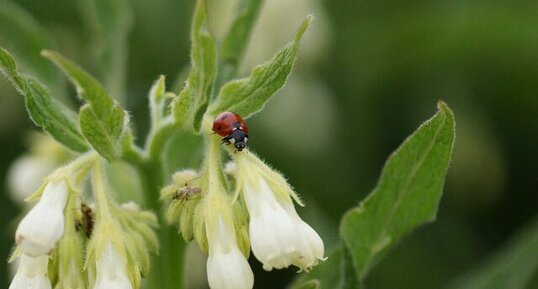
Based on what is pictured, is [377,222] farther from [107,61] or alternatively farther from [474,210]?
[474,210]

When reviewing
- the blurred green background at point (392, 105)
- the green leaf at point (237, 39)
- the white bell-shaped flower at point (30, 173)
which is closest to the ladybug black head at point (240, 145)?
the green leaf at point (237, 39)

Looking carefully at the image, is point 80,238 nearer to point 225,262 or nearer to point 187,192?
point 187,192

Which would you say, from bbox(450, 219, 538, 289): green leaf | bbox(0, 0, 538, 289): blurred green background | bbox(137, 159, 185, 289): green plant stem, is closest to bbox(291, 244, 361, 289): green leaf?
bbox(137, 159, 185, 289): green plant stem

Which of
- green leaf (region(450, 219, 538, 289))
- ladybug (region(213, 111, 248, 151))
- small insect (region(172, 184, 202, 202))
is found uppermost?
ladybug (region(213, 111, 248, 151))

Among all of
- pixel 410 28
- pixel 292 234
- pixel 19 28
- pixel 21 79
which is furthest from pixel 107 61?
pixel 410 28

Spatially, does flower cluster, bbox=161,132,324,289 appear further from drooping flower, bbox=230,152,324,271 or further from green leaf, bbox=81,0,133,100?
green leaf, bbox=81,0,133,100

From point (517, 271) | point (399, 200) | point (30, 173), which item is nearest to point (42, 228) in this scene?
point (399, 200)

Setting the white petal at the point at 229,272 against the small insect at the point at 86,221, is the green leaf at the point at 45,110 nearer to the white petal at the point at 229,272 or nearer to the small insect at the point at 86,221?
the small insect at the point at 86,221

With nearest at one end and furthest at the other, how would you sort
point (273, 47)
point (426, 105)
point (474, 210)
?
point (474, 210)
point (426, 105)
point (273, 47)
